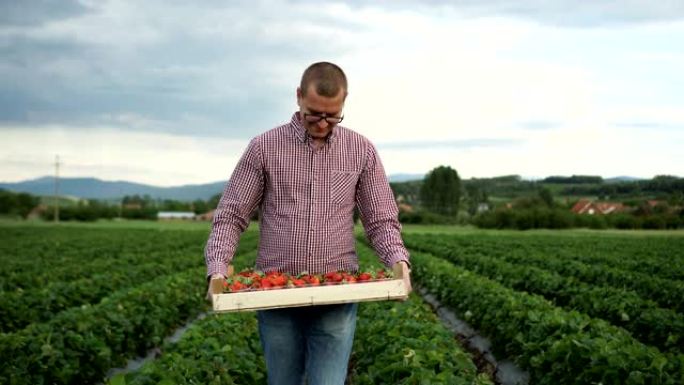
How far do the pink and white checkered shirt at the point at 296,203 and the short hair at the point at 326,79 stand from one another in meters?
0.28

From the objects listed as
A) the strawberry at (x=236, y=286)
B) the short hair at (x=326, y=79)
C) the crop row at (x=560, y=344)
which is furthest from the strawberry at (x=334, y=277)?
the crop row at (x=560, y=344)

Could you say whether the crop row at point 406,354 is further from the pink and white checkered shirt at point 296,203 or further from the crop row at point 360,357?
the pink and white checkered shirt at point 296,203

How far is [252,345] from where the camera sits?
7.53 metres

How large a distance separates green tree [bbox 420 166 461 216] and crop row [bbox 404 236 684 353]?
8367 centimetres

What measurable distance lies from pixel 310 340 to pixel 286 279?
15.3 inches

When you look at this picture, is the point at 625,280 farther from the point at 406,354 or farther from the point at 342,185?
the point at 342,185

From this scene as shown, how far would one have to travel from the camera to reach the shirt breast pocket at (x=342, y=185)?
131 inches

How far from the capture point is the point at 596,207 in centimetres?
8031

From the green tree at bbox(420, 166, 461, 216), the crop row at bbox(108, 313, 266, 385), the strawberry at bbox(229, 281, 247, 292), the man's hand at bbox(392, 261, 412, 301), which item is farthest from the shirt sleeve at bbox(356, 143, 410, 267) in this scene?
the green tree at bbox(420, 166, 461, 216)

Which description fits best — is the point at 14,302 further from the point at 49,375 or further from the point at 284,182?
the point at 284,182

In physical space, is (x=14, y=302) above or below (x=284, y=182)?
below

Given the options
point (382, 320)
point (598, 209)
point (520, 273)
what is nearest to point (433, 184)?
point (598, 209)

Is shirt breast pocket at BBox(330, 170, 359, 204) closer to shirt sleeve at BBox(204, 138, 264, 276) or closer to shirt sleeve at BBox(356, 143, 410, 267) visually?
shirt sleeve at BBox(356, 143, 410, 267)

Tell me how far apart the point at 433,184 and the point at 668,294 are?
90.4 meters
